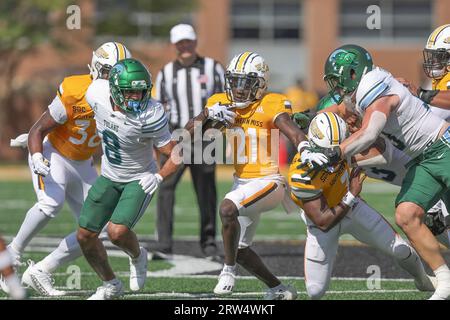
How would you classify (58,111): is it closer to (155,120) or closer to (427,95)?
(155,120)

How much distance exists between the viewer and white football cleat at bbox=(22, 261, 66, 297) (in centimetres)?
655

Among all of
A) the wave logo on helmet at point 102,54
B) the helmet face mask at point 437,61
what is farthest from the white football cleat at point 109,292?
the helmet face mask at point 437,61

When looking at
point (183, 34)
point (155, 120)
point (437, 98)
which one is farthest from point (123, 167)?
point (183, 34)

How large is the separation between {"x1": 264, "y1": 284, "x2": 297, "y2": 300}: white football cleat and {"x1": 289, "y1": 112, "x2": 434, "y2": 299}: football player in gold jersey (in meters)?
0.35

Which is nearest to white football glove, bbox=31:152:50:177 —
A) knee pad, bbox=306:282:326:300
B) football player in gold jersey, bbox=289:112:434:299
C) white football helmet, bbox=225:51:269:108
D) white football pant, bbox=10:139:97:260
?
white football pant, bbox=10:139:97:260

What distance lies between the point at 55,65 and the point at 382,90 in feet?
69.6

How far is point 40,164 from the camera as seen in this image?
6457 mm

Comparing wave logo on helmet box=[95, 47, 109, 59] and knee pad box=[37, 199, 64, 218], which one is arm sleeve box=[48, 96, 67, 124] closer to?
wave logo on helmet box=[95, 47, 109, 59]

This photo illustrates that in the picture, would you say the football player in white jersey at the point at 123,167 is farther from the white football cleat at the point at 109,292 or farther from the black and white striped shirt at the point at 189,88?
the black and white striped shirt at the point at 189,88

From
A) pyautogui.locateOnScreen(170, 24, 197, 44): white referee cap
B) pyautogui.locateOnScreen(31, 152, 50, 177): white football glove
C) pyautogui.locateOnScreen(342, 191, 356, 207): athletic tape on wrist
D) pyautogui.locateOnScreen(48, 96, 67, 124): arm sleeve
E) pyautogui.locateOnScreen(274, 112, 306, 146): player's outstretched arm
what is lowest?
pyautogui.locateOnScreen(342, 191, 356, 207): athletic tape on wrist

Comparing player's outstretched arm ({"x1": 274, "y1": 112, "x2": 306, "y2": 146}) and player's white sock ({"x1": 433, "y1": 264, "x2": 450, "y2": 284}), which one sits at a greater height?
player's outstretched arm ({"x1": 274, "y1": 112, "x2": 306, "y2": 146})

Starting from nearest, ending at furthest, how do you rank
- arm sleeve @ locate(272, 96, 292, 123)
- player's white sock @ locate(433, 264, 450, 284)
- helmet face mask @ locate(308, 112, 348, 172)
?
helmet face mask @ locate(308, 112, 348, 172), player's white sock @ locate(433, 264, 450, 284), arm sleeve @ locate(272, 96, 292, 123)

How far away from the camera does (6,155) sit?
24031 millimetres
